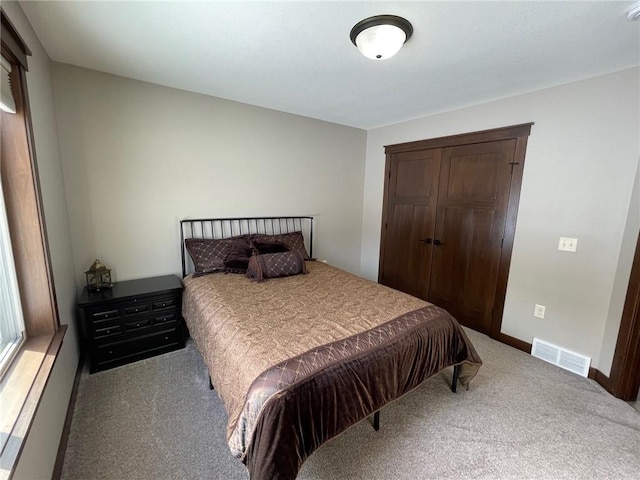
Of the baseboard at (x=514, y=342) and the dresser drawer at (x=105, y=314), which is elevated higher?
the dresser drawer at (x=105, y=314)

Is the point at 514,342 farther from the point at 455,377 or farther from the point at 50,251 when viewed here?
the point at 50,251

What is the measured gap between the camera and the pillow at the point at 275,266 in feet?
8.78

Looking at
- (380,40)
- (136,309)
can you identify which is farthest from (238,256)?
(380,40)

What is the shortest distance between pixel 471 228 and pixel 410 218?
0.82 meters

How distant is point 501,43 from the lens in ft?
5.97

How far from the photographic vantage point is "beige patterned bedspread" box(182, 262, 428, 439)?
149 cm

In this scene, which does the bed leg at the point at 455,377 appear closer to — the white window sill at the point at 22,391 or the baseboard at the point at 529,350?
the baseboard at the point at 529,350

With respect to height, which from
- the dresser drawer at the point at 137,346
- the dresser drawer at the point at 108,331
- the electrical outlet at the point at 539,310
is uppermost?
the electrical outlet at the point at 539,310

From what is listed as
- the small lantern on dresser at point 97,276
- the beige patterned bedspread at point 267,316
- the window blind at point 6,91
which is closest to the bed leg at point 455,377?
the beige patterned bedspread at point 267,316

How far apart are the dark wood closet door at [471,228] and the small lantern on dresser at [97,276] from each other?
348 centimetres

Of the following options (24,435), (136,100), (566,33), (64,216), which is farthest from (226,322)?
(566,33)

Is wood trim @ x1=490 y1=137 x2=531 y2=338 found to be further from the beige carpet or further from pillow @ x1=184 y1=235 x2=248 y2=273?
pillow @ x1=184 y1=235 x2=248 y2=273

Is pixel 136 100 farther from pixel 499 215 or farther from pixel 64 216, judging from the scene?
pixel 499 215

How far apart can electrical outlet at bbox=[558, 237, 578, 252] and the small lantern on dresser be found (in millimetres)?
3995
